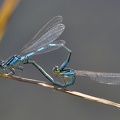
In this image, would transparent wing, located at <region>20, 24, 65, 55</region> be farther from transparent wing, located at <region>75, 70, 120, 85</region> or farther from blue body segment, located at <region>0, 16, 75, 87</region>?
transparent wing, located at <region>75, 70, 120, 85</region>

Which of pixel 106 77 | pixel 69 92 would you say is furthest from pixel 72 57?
pixel 69 92

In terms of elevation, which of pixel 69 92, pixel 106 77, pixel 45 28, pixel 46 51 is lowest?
pixel 106 77

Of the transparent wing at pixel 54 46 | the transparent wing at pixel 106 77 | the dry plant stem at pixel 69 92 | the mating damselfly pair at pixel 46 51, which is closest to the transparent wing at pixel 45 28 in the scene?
the mating damselfly pair at pixel 46 51

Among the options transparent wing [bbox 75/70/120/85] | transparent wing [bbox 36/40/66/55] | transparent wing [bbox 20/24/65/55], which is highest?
transparent wing [bbox 20/24/65/55]

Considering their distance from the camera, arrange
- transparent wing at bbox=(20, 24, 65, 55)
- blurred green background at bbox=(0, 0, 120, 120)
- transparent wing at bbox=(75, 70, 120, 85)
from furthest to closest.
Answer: blurred green background at bbox=(0, 0, 120, 120)
transparent wing at bbox=(20, 24, 65, 55)
transparent wing at bbox=(75, 70, 120, 85)

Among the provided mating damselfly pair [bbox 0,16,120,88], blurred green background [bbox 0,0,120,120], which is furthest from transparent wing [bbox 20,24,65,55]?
blurred green background [bbox 0,0,120,120]

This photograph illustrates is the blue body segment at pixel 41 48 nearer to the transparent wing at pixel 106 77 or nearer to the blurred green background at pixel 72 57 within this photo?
the transparent wing at pixel 106 77

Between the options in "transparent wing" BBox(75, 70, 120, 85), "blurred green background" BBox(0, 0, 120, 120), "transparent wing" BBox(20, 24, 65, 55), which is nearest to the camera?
"transparent wing" BBox(75, 70, 120, 85)

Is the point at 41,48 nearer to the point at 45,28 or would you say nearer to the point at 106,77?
the point at 45,28

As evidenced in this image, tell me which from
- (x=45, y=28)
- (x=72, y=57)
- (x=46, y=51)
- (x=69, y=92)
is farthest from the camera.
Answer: (x=72, y=57)
